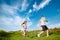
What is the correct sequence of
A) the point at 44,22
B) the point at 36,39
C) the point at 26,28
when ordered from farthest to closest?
1. the point at 26,28
2. the point at 44,22
3. the point at 36,39

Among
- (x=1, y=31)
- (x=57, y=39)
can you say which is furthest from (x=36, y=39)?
(x=1, y=31)

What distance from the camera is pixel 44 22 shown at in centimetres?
939

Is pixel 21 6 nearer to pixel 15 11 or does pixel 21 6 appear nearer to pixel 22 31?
pixel 15 11

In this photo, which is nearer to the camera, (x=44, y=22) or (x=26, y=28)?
(x=44, y=22)

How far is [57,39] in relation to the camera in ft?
25.8

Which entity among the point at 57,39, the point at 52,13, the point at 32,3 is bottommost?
the point at 57,39

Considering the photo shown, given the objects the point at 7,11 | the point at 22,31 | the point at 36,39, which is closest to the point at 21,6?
the point at 7,11

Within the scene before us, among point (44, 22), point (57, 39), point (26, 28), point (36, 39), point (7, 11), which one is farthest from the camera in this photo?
point (7, 11)

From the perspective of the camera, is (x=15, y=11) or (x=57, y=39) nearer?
(x=57, y=39)

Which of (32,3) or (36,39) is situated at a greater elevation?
(32,3)

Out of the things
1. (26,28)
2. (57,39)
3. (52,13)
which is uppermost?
(52,13)

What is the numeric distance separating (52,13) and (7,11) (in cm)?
310

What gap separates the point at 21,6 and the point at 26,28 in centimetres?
164

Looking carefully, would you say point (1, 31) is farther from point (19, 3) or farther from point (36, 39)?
point (36, 39)
